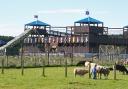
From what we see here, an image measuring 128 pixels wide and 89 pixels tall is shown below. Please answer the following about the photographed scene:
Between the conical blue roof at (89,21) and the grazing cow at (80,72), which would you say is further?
the conical blue roof at (89,21)

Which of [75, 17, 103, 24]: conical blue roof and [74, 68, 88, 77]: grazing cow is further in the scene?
[75, 17, 103, 24]: conical blue roof

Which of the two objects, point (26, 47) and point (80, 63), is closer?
point (80, 63)

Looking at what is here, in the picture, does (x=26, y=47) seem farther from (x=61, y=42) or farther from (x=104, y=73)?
(x=104, y=73)

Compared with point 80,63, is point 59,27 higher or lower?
higher

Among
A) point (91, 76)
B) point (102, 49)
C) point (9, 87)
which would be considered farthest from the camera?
point (102, 49)

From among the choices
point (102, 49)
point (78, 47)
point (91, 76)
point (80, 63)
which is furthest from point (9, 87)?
point (78, 47)

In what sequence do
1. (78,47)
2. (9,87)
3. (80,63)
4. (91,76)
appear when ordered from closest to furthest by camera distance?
(9,87) → (91,76) → (80,63) → (78,47)

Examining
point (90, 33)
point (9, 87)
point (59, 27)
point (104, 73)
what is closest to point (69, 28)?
point (59, 27)

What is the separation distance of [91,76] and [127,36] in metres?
45.2

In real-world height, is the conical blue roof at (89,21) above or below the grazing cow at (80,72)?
above

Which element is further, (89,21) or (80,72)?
(89,21)

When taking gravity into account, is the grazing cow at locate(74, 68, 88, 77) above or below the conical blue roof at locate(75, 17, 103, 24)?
below

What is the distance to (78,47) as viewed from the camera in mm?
72562

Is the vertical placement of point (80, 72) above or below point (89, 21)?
below
